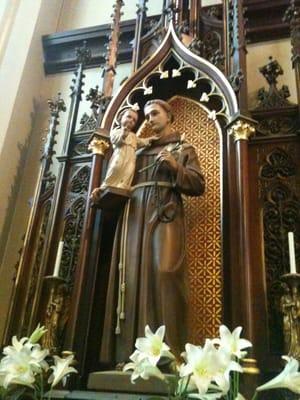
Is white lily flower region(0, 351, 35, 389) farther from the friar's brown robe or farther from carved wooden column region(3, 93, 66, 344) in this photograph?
carved wooden column region(3, 93, 66, 344)

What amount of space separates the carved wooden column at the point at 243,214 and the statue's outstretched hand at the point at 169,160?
34 centimetres

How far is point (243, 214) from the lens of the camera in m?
2.14

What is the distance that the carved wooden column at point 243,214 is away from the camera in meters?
1.92

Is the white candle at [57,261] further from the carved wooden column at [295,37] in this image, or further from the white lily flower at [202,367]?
the carved wooden column at [295,37]

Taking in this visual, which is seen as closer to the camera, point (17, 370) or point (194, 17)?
point (17, 370)

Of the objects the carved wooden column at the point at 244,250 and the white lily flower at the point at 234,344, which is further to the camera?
the carved wooden column at the point at 244,250

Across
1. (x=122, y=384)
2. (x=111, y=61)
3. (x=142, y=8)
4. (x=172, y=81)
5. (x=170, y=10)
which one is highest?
(x=142, y=8)

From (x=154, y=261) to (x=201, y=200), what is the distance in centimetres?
64

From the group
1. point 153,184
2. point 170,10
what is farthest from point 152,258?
point 170,10

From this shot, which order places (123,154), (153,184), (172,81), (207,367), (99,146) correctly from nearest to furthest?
(207,367) → (153,184) → (123,154) → (99,146) → (172,81)

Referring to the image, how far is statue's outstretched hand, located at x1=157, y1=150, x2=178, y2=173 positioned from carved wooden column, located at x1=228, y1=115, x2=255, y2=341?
1.11ft

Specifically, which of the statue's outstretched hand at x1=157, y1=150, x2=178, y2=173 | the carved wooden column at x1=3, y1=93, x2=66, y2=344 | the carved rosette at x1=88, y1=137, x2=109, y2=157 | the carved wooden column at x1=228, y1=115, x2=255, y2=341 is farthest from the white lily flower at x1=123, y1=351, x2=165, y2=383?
the carved rosette at x1=88, y1=137, x2=109, y2=157

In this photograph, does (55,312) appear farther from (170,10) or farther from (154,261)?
(170,10)

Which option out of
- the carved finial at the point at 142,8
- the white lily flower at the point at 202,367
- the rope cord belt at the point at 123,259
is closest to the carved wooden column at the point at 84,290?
the rope cord belt at the point at 123,259
